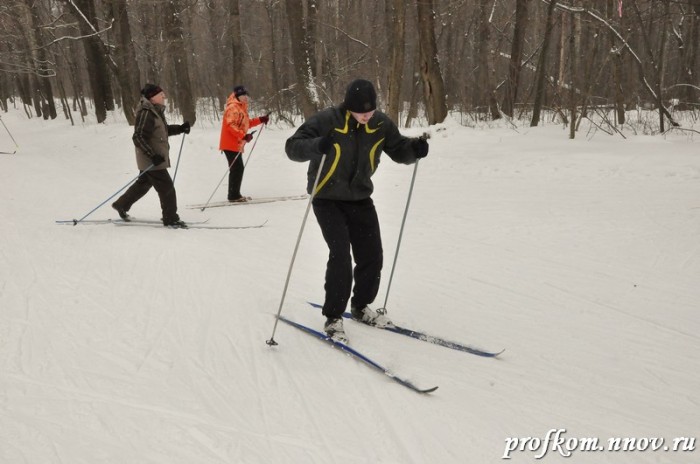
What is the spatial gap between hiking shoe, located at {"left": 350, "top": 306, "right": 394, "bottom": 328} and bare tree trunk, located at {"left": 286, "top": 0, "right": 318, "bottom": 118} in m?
10.2

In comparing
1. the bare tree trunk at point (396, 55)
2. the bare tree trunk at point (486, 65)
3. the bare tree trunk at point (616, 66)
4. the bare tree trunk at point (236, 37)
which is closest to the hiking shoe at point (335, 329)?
the bare tree trunk at point (396, 55)

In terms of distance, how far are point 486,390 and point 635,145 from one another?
8.48 meters

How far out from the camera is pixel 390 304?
15.1ft

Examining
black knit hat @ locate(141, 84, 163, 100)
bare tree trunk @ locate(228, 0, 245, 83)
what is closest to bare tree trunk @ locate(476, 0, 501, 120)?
bare tree trunk @ locate(228, 0, 245, 83)

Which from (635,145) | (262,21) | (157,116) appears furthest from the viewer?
(262,21)

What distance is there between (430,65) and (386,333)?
10.1 meters

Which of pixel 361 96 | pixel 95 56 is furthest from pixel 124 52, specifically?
pixel 361 96

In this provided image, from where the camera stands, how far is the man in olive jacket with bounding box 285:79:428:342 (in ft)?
11.4

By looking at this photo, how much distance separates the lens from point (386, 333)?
399cm

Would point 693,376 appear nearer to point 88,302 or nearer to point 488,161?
point 88,302

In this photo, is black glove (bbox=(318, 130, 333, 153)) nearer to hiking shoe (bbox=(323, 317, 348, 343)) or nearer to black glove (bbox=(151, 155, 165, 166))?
hiking shoe (bbox=(323, 317, 348, 343))

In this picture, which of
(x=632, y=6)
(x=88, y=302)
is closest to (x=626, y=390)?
(x=88, y=302)

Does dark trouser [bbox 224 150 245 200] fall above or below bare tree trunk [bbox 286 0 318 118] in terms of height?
below

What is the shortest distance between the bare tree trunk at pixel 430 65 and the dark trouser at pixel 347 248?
9840 millimetres
